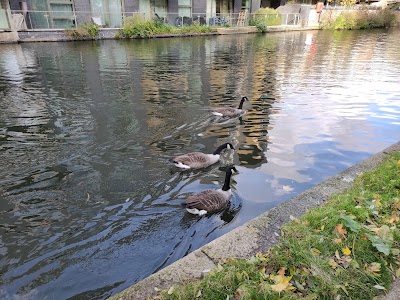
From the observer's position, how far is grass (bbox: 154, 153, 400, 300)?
106 inches

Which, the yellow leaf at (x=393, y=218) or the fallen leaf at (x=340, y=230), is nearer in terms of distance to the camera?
the fallen leaf at (x=340, y=230)

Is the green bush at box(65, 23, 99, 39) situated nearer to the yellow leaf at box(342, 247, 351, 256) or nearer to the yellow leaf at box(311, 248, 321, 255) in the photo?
the yellow leaf at box(311, 248, 321, 255)

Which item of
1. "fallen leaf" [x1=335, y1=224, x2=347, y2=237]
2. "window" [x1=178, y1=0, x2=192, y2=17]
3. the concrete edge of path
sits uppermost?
"window" [x1=178, y1=0, x2=192, y2=17]

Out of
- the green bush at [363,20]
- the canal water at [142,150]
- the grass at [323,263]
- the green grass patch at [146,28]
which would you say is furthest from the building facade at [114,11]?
the grass at [323,263]

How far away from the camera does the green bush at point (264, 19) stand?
35281 millimetres

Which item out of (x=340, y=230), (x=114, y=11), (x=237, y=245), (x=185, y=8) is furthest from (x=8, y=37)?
(x=340, y=230)

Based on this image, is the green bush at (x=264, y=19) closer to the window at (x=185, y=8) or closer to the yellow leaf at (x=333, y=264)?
the window at (x=185, y=8)

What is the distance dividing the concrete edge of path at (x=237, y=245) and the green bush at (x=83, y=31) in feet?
86.3

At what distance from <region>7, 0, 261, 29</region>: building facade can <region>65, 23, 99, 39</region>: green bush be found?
2.00m

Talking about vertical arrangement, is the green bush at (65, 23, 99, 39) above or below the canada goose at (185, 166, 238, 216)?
above

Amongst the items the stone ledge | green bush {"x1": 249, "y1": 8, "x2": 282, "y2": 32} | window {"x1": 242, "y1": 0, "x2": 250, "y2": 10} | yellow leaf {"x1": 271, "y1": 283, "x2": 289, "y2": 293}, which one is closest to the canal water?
yellow leaf {"x1": 271, "y1": 283, "x2": 289, "y2": 293}

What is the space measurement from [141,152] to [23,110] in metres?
4.99

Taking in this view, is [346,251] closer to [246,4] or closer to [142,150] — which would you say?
[142,150]

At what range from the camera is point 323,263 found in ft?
9.66
